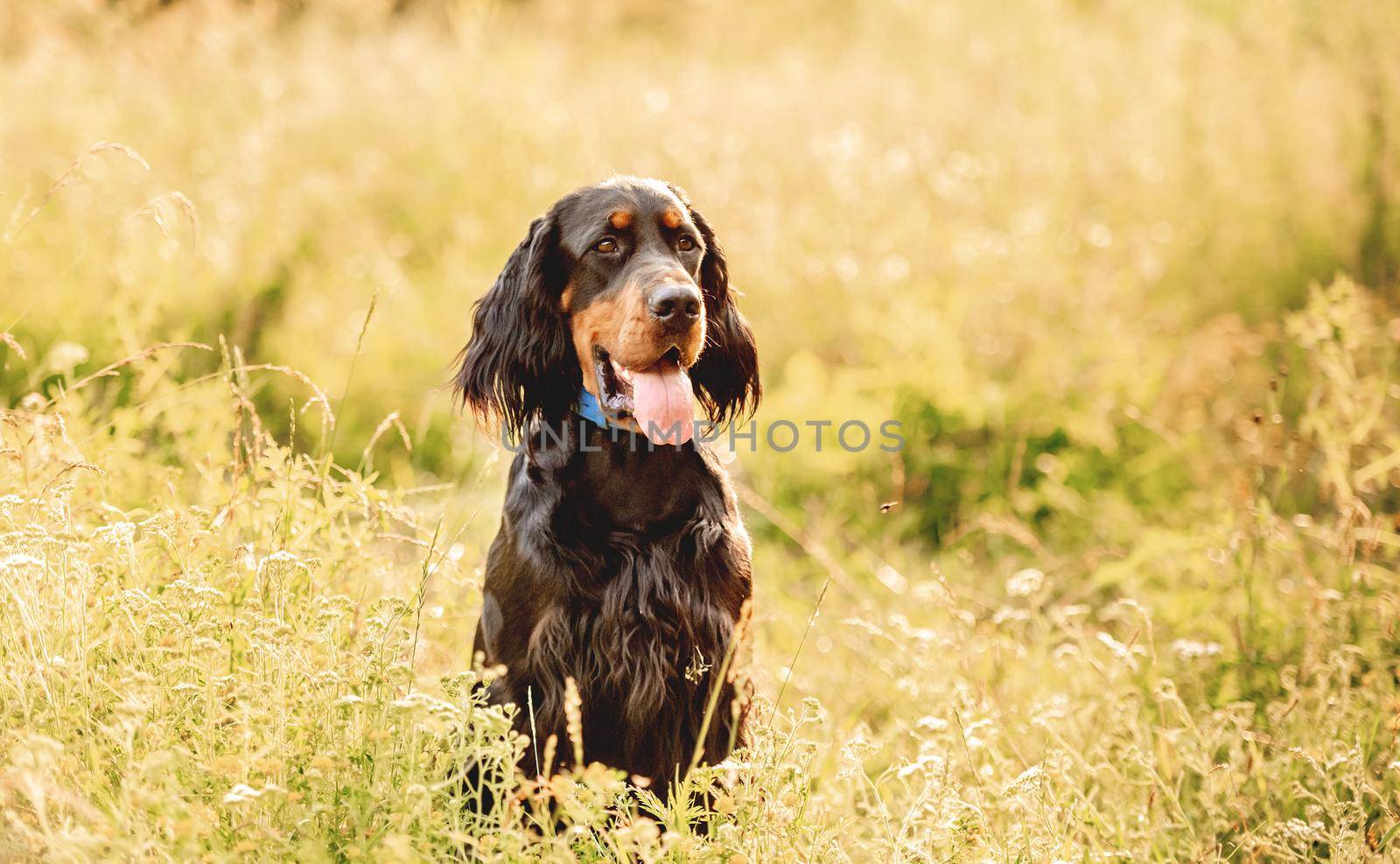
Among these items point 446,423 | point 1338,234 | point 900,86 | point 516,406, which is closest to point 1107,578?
point 516,406

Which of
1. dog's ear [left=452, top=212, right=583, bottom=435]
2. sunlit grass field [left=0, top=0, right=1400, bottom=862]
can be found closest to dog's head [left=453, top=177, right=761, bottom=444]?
dog's ear [left=452, top=212, right=583, bottom=435]

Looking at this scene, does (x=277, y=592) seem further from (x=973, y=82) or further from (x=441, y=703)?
(x=973, y=82)

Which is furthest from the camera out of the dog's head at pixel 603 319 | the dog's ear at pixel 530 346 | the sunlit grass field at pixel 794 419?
the dog's ear at pixel 530 346

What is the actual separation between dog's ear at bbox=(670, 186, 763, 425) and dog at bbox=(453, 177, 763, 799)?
22cm

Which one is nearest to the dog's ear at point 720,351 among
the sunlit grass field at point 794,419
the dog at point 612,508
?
the dog at point 612,508

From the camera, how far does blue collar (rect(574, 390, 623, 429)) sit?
2.52 metres

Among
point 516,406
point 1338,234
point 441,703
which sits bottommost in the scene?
point 441,703

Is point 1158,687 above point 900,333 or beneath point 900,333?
beneath

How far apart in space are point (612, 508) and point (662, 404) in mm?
233

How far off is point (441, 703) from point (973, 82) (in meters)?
6.39

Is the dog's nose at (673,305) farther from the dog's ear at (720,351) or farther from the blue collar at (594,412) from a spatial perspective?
the dog's ear at (720,351)

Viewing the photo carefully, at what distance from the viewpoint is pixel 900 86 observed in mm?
7285

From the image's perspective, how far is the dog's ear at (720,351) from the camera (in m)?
2.90

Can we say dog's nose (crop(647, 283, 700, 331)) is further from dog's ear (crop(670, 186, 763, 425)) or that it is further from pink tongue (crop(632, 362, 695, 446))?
dog's ear (crop(670, 186, 763, 425))
